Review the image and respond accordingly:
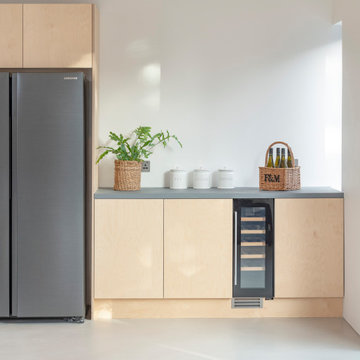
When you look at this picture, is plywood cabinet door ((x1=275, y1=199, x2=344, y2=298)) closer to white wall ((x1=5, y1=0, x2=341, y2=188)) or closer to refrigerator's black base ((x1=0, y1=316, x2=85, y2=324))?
white wall ((x1=5, y1=0, x2=341, y2=188))

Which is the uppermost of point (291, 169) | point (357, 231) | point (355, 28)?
point (355, 28)

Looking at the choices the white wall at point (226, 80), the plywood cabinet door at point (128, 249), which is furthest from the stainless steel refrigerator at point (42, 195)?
the white wall at point (226, 80)

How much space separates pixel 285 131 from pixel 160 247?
1286 mm

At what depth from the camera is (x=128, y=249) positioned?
382cm

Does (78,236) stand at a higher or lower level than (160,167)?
lower

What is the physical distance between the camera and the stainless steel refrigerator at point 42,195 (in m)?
3.62

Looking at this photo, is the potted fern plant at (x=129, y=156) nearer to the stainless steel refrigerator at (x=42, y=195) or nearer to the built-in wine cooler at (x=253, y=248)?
the stainless steel refrigerator at (x=42, y=195)

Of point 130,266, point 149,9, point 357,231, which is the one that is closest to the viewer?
point 357,231

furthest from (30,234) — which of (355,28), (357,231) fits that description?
(355,28)

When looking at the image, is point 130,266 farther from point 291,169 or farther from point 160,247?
point 291,169

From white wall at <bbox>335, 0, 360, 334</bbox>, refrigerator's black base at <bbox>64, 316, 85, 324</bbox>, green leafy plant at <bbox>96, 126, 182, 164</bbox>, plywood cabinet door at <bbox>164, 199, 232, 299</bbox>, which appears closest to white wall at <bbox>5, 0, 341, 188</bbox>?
green leafy plant at <bbox>96, 126, 182, 164</bbox>

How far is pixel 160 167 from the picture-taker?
166 inches

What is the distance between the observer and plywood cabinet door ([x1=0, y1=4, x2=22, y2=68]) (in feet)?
12.2

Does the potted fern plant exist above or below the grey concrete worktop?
above
